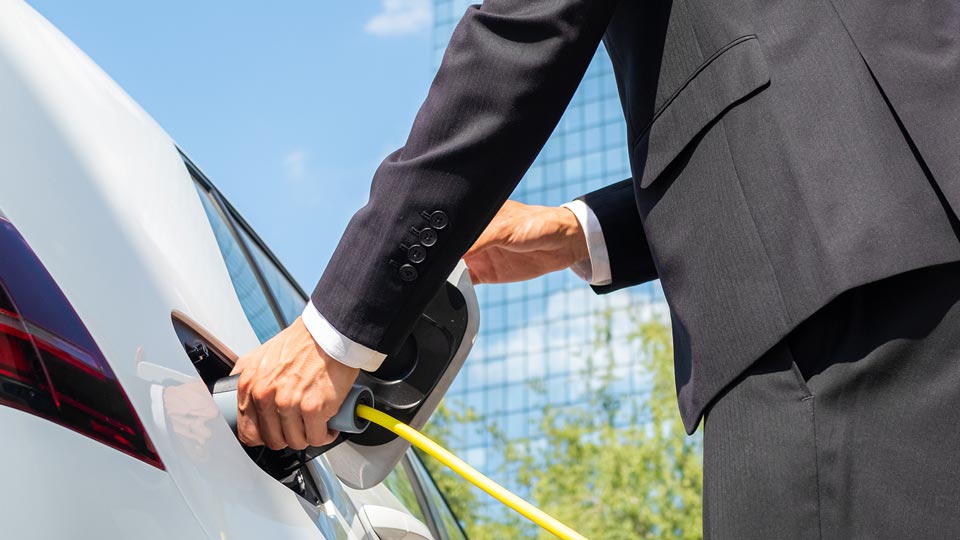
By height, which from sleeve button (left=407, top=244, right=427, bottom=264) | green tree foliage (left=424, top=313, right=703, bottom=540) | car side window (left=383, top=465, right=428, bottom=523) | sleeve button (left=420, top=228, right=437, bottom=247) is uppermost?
sleeve button (left=420, top=228, right=437, bottom=247)

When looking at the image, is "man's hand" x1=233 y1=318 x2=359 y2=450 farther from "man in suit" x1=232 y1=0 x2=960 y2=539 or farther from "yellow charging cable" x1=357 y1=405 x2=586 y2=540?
"yellow charging cable" x1=357 y1=405 x2=586 y2=540

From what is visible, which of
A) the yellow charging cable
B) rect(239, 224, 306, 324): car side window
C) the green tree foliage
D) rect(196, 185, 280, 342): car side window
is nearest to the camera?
the yellow charging cable

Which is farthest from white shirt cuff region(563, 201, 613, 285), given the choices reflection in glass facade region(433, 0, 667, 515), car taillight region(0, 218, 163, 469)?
reflection in glass facade region(433, 0, 667, 515)

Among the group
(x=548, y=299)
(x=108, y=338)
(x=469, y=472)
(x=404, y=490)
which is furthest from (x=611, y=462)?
(x=548, y=299)

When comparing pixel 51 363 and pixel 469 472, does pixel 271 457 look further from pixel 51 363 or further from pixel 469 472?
pixel 51 363

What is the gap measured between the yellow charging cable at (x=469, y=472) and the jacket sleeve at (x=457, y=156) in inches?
8.1

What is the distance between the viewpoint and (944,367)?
1.26 meters

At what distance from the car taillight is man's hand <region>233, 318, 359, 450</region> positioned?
0.34 meters

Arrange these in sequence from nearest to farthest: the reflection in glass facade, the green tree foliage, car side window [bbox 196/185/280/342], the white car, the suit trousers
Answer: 1. the white car
2. the suit trousers
3. car side window [bbox 196/185/280/342]
4. the green tree foliage
5. the reflection in glass facade

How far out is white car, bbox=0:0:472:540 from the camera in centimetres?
102

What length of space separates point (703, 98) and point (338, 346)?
60 cm

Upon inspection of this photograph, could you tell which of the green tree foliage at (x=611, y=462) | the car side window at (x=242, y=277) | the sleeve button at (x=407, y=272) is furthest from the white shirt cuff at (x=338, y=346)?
the green tree foliage at (x=611, y=462)

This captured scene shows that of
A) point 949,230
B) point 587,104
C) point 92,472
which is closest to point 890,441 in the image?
point 949,230

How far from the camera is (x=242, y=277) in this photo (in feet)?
6.02
